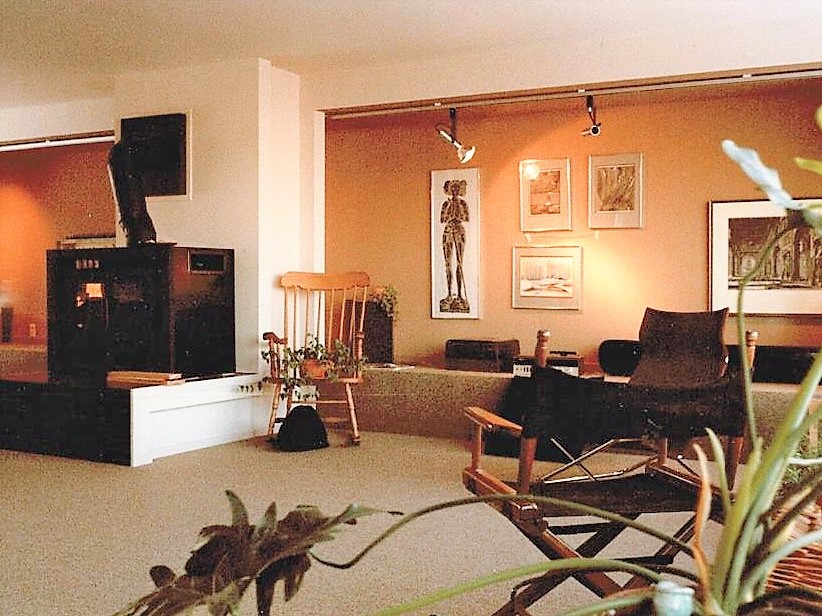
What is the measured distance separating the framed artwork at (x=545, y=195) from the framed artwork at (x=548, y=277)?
21 centimetres

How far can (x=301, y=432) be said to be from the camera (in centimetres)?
611

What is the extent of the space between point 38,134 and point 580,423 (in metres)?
6.62

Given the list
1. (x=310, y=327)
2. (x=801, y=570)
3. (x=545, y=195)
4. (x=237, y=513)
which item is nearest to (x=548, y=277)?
(x=545, y=195)

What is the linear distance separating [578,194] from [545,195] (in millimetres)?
298

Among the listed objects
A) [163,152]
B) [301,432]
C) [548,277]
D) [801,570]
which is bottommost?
[301,432]

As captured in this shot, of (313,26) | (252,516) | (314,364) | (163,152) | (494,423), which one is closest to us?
(494,423)

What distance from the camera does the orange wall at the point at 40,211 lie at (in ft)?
32.1

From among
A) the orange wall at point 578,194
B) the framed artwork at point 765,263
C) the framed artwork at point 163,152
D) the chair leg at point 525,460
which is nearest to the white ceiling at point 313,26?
the framed artwork at point 163,152

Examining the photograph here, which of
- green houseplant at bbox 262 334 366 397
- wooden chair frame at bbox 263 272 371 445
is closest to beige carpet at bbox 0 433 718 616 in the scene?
wooden chair frame at bbox 263 272 371 445

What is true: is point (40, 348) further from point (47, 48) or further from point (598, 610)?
point (598, 610)

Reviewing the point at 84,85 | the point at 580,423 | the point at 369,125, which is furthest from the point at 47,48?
the point at 580,423

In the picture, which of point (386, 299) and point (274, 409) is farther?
point (386, 299)

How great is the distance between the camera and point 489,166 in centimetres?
855

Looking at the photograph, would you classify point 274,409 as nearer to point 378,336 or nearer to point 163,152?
point 163,152
